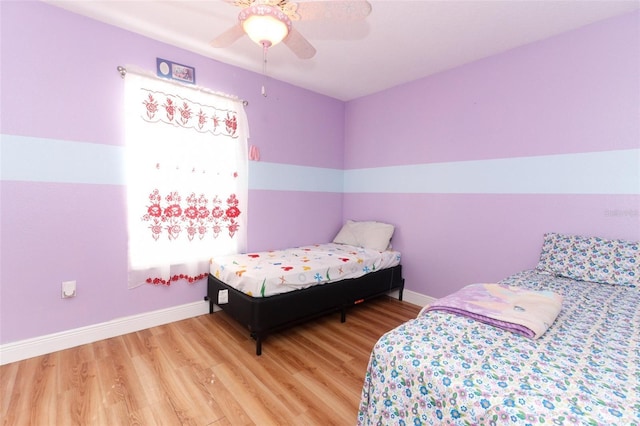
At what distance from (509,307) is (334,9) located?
5.50ft

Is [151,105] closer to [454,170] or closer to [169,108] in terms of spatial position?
[169,108]

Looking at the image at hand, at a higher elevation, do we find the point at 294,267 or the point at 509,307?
the point at 509,307

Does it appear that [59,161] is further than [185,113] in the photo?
No

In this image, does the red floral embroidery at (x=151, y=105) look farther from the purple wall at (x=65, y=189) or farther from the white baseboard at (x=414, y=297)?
the white baseboard at (x=414, y=297)

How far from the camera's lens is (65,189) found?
211 centimetres

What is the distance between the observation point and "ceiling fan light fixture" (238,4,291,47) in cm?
137

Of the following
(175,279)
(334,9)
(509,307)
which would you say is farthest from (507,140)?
(175,279)

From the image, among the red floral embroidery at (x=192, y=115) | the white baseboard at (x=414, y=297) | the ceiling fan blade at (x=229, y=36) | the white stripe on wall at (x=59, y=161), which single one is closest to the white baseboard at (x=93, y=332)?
the white stripe on wall at (x=59, y=161)

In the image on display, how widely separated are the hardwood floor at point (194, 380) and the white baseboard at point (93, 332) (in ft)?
0.19

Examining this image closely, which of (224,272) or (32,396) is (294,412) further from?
(32,396)

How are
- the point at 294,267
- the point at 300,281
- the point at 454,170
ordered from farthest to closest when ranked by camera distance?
the point at 454,170, the point at 294,267, the point at 300,281

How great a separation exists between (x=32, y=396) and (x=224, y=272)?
128 cm

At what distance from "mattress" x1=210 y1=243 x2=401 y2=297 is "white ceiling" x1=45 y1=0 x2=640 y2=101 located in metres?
1.87

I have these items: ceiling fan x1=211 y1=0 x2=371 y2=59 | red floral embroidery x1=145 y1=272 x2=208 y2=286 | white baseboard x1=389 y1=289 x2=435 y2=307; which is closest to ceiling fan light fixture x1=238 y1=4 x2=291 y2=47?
ceiling fan x1=211 y1=0 x2=371 y2=59
